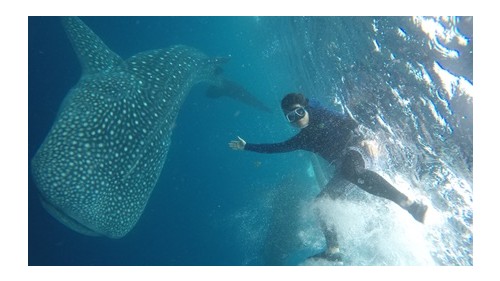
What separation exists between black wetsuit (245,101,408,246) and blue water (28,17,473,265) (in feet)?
5.05

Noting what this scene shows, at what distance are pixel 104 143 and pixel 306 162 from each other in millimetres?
26696

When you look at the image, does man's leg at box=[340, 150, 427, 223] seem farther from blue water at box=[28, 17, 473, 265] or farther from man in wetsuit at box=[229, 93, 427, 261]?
blue water at box=[28, 17, 473, 265]

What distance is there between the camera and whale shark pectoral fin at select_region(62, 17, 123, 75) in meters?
8.11

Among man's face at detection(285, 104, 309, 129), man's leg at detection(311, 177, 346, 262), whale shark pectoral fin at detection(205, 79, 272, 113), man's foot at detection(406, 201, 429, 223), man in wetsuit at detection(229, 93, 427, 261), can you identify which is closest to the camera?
man's foot at detection(406, 201, 429, 223)

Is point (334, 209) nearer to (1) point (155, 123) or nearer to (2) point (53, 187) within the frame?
(1) point (155, 123)

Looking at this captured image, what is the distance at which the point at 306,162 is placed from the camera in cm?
3123

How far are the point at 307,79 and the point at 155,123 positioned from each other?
1015 centimetres

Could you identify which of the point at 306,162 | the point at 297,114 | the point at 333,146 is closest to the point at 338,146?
the point at 333,146

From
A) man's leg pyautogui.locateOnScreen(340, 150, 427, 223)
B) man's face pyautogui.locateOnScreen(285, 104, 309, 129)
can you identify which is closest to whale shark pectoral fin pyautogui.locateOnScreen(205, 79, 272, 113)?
man's face pyautogui.locateOnScreen(285, 104, 309, 129)

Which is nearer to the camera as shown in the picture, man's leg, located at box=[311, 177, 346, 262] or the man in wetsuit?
the man in wetsuit

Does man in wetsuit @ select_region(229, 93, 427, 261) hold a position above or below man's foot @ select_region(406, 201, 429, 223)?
above

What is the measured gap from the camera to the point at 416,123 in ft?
22.0

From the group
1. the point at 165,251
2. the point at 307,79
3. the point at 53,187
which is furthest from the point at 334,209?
the point at 165,251

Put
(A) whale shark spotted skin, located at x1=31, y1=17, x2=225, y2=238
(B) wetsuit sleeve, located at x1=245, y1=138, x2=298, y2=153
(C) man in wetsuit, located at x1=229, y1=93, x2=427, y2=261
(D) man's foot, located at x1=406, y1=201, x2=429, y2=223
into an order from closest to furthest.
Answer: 1. (A) whale shark spotted skin, located at x1=31, y1=17, x2=225, y2=238
2. (D) man's foot, located at x1=406, y1=201, x2=429, y2=223
3. (C) man in wetsuit, located at x1=229, y1=93, x2=427, y2=261
4. (B) wetsuit sleeve, located at x1=245, y1=138, x2=298, y2=153
